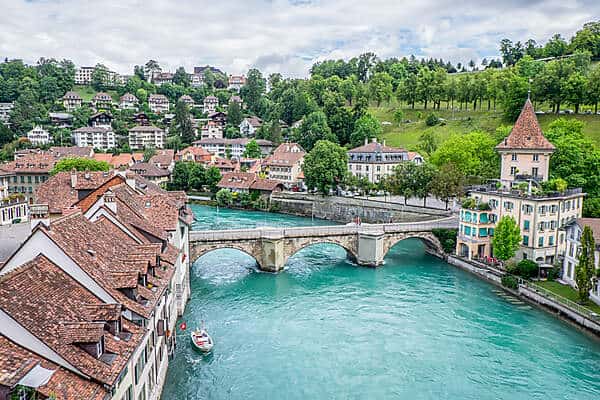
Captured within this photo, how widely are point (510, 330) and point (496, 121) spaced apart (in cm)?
7705

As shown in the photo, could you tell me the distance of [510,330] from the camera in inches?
1569

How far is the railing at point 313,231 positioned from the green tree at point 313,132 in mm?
58551

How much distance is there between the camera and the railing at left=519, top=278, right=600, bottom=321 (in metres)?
38.3

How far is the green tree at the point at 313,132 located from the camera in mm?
120637

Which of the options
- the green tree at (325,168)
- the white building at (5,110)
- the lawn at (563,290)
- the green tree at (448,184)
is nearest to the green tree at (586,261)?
the lawn at (563,290)

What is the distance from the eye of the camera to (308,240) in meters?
56.7

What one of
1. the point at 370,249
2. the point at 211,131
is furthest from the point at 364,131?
the point at 370,249

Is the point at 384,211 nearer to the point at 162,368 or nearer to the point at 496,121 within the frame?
the point at 496,121

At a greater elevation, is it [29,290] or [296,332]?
[29,290]

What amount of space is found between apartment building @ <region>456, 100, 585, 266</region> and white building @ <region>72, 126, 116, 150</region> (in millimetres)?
109436

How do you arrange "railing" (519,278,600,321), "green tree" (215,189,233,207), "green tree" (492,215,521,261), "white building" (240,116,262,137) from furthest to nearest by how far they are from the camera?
"white building" (240,116,262,137)
"green tree" (215,189,233,207)
"green tree" (492,215,521,261)
"railing" (519,278,600,321)

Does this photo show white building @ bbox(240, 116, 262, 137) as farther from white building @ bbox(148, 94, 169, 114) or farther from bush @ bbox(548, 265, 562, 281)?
bush @ bbox(548, 265, 562, 281)

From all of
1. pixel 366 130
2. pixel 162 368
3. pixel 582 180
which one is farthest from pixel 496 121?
pixel 162 368

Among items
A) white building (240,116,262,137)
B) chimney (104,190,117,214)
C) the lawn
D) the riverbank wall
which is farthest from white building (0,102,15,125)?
the lawn
